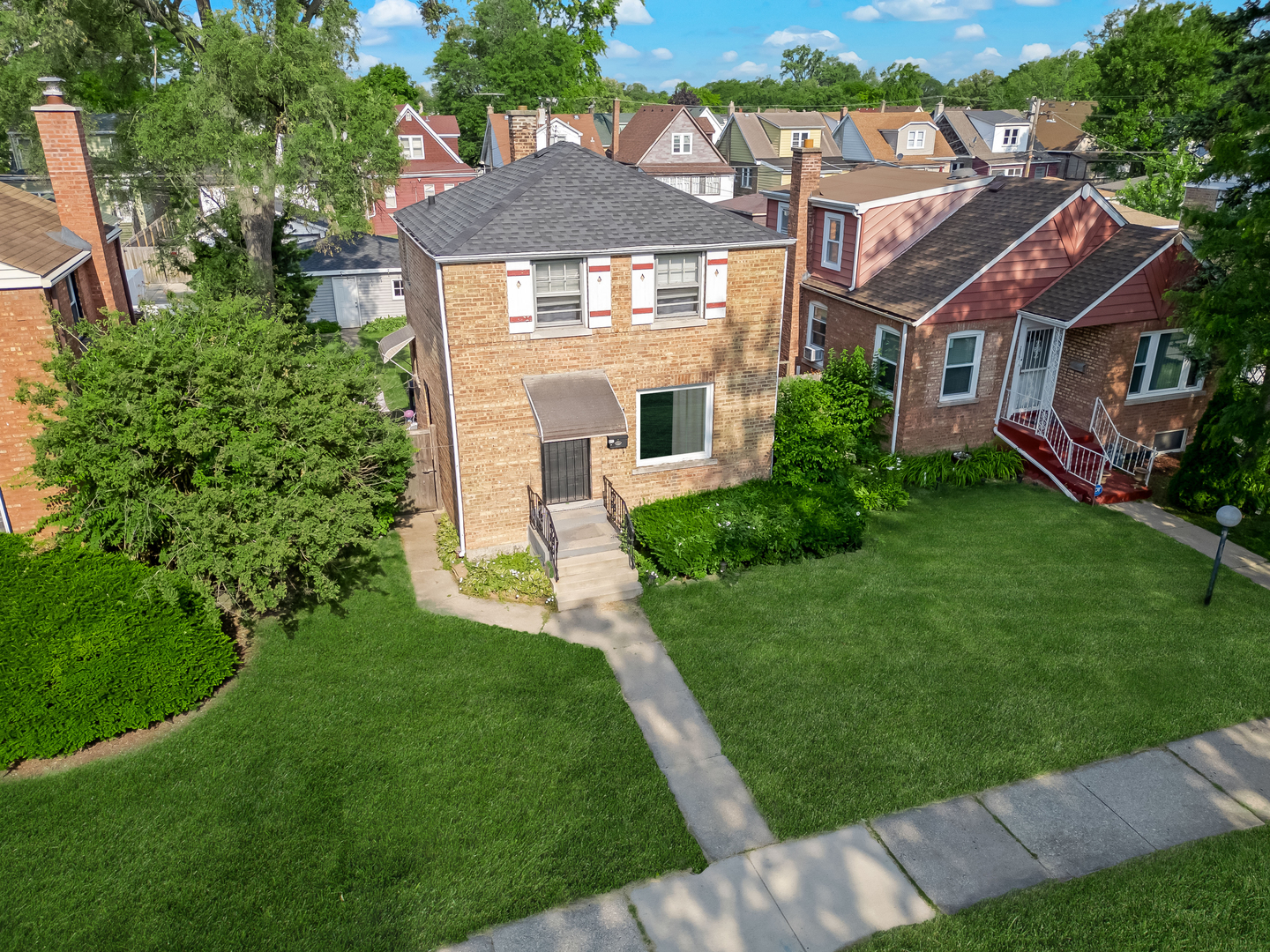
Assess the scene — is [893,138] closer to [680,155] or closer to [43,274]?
[680,155]

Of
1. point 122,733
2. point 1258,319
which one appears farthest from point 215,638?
point 1258,319

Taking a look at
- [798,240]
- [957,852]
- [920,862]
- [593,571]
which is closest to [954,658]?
[957,852]

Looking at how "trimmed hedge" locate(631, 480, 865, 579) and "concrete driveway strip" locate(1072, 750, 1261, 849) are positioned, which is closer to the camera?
"concrete driveway strip" locate(1072, 750, 1261, 849)

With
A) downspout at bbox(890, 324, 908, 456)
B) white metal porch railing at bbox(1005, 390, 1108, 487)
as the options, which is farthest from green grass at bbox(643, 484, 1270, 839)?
downspout at bbox(890, 324, 908, 456)

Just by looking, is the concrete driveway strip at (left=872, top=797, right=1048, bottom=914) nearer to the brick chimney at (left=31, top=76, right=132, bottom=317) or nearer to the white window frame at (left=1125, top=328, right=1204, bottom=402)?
the white window frame at (left=1125, top=328, right=1204, bottom=402)

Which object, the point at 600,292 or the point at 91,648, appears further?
the point at 600,292
